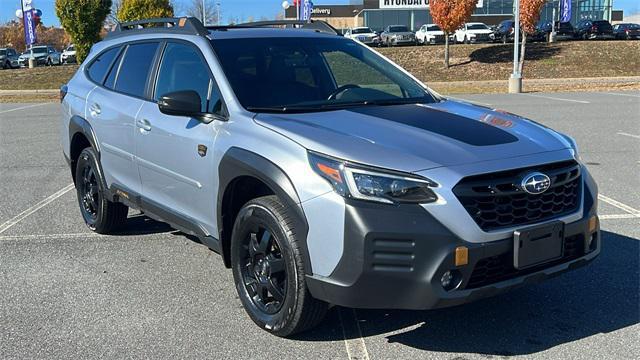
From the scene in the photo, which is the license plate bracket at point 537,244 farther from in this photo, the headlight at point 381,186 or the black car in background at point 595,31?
the black car in background at point 595,31

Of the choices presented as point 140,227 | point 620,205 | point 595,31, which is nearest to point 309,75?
point 140,227

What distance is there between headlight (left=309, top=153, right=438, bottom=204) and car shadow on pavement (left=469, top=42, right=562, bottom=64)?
3237 centimetres

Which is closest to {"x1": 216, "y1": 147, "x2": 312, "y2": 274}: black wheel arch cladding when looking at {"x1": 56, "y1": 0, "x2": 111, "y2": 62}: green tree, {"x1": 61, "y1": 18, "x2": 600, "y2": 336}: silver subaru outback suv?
{"x1": 61, "y1": 18, "x2": 600, "y2": 336}: silver subaru outback suv

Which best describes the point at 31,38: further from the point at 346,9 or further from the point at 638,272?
the point at 346,9

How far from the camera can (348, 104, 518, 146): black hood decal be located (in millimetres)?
3418

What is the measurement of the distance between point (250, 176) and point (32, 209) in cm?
407

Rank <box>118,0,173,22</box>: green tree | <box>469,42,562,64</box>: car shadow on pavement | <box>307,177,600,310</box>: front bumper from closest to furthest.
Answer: <box>307,177,600,310</box>: front bumper
<box>118,0,173,22</box>: green tree
<box>469,42,562,64</box>: car shadow on pavement

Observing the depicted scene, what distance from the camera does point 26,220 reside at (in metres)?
6.27

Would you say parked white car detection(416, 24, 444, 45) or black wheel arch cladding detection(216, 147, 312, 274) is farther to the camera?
parked white car detection(416, 24, 444, 45)

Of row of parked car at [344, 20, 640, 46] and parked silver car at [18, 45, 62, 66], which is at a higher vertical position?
row of parked car at [344, 20, 640, 46]

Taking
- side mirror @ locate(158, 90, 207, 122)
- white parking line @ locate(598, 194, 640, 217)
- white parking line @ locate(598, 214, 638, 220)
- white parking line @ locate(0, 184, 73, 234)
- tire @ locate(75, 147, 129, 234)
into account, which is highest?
side mirror @ locate(158, 90, 207, 122)

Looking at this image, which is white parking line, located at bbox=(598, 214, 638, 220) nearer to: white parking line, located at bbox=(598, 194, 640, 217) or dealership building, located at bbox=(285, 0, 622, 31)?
white parking line, located at bbox=(598, 194, 640, 217)

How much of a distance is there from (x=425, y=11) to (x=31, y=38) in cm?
5116

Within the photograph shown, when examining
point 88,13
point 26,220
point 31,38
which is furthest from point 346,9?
point 26,220
